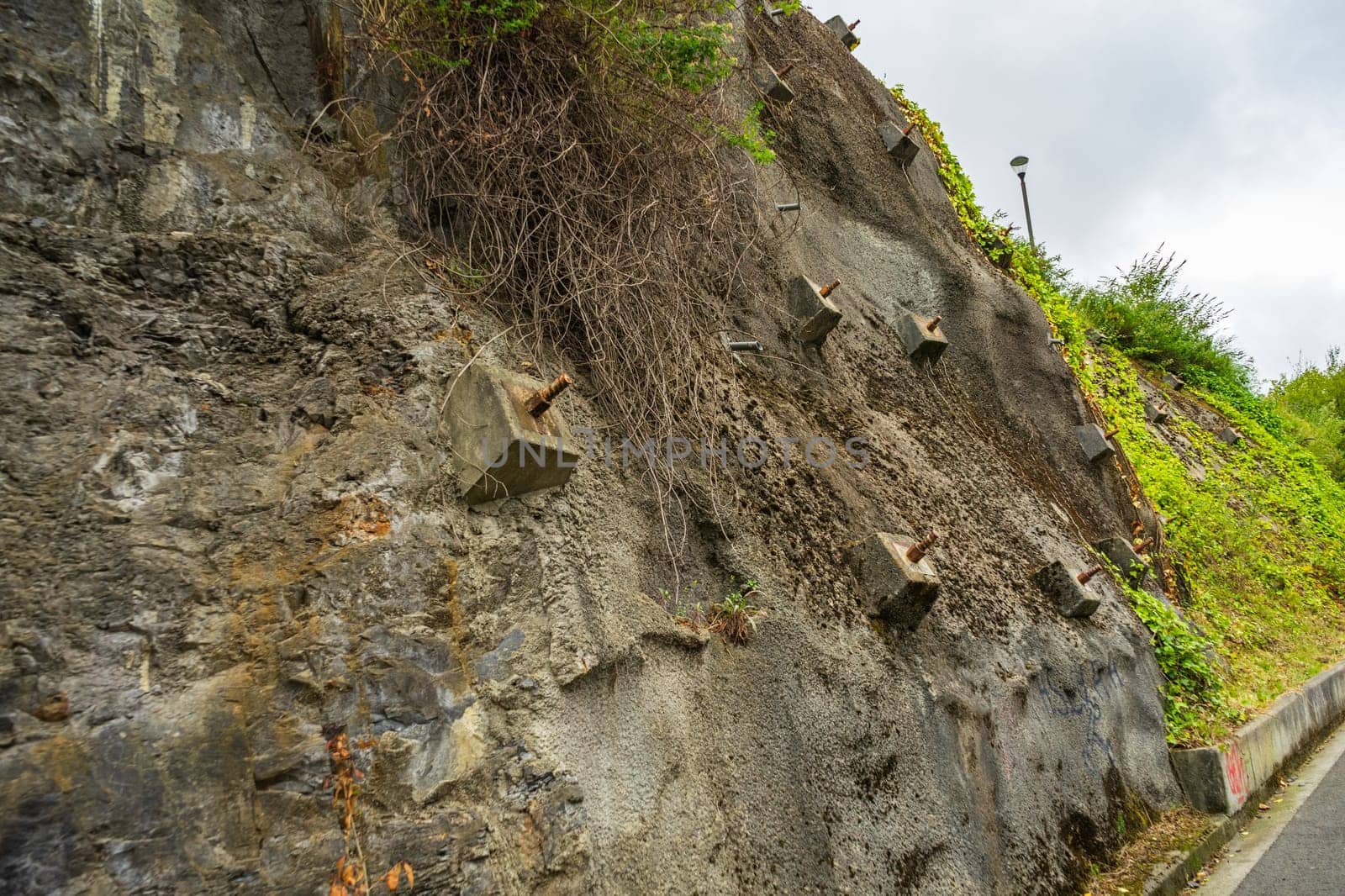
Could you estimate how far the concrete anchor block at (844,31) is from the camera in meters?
8.46

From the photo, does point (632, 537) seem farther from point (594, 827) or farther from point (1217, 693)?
point (1217, 693)

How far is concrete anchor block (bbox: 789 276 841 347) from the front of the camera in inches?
198

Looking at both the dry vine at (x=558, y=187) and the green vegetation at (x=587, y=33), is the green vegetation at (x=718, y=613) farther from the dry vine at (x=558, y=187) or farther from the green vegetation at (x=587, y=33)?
the green vegetation at (x=587, y=33)

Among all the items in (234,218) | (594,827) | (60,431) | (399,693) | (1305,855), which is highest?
(234,218)

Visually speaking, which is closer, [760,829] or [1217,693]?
[760,829]

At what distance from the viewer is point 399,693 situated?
2.27m

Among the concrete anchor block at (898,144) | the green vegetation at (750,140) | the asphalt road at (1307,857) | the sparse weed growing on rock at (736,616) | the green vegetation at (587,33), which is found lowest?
the asphalt road at (1307,857)

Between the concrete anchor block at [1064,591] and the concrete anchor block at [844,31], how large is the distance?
571 cm

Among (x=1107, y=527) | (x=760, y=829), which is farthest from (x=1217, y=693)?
(x=760, y=829)

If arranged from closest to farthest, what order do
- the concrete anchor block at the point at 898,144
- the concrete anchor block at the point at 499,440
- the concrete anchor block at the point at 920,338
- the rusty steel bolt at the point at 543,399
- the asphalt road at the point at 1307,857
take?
the concrete anchor block at the point at 499,440 → the rusty steel bolt at the point at 543,399 → the asphalt road at the point at 1307,857 → the concrete anchor block at the point at 920,338 → the concrete anchor block at the point at 898,144

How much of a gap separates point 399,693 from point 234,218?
1749 mm

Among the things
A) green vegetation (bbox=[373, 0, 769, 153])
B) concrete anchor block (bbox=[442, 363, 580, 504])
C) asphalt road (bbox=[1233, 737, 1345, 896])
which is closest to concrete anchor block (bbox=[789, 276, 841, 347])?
green vegetation (bbox=[373, 0, 769, 153])

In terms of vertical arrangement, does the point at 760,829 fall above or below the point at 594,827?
below

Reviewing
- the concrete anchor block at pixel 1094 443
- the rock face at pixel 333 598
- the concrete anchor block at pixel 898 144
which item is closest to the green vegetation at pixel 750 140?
the rock face at pixel 333 598
